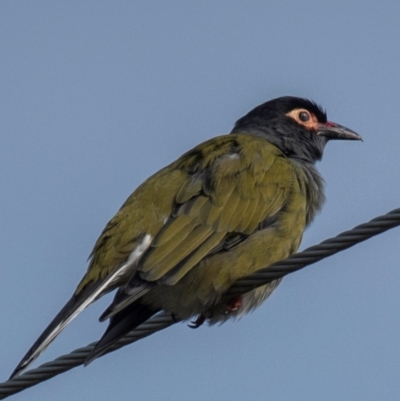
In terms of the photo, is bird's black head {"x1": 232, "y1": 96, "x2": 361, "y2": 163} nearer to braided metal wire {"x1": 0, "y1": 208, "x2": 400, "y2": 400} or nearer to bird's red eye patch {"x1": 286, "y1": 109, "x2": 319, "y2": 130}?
bird's red eye patch {"x1": 286, "y1": 109, "x2": 319, "y2": 130}

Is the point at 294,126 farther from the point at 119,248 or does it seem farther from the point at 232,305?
the point at 119,248

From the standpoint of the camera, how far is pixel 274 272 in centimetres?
675

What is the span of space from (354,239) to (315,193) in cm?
268

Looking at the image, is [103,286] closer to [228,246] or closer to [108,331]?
[108,331]

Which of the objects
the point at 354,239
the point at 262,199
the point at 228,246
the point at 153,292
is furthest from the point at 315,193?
the point at 354,239

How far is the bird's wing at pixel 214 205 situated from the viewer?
293 inches

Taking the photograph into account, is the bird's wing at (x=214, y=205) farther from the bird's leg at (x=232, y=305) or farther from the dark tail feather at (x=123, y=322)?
the bird's leg at (x=232, y=305)

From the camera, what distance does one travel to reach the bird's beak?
34.1 feet

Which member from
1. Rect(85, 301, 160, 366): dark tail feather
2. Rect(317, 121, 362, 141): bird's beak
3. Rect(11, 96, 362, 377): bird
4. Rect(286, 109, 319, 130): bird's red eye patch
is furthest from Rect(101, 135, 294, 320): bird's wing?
Rect(317, 121, 362, 141): bird's beak

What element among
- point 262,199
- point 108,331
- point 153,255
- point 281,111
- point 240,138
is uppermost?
point 281,111

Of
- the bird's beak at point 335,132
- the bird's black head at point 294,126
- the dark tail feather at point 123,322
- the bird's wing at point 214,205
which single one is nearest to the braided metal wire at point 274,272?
the dark tail feather at point 123,322

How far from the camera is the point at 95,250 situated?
315 inches

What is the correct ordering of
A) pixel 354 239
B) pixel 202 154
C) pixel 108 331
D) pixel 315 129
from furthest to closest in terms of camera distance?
pixel 315 129 → pixel 202 154 → pixel 108 331 → pixel 354 239

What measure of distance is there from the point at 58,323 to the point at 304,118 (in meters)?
4.08
